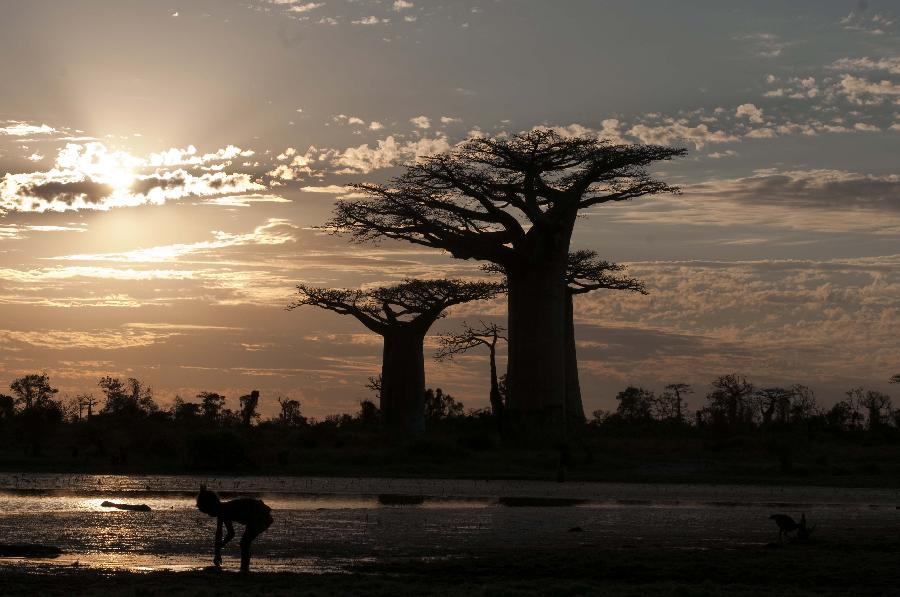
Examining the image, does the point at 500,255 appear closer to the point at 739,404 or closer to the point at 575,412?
the point at 575,412

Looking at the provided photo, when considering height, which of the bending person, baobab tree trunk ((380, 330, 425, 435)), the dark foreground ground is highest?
baobab tree trunk ((380, 330, 425, 435))

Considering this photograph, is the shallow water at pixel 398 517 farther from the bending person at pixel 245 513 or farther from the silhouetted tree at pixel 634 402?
the silhouetted tree at pixel 634 402

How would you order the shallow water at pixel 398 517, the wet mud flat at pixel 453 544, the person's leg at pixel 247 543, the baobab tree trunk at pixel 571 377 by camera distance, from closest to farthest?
the wet mud flat at pixel 453 544 < the person's leg at pixel 247 543 < the shallow water at pixel 398 517 < the baobab tree trunk at pixel 571 377

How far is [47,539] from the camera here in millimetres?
13766

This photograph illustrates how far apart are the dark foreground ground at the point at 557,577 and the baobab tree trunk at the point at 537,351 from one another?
69.6ft

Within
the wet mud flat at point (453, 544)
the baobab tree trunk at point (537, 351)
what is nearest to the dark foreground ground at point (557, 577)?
the wet mud flat at point (453, 544)

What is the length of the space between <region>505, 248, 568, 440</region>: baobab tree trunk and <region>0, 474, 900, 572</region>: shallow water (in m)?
8.23

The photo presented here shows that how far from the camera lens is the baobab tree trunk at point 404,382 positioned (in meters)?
45.2

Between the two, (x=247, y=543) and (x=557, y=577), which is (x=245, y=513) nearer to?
(x=247, y=543)

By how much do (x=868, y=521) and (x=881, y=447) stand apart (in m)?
24.9

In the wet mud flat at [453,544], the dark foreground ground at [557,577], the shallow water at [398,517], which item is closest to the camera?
the dark foreground ground at [557,577]

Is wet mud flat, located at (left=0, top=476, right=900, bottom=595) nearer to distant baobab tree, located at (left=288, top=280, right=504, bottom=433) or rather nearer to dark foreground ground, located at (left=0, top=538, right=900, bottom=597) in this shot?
dark foreground ground, located at (left=0, top=538, right=900, bottom=597)

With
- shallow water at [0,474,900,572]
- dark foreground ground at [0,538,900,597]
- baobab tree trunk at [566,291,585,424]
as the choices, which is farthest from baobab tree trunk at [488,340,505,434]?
dark foreground ground at [0,538,900,597]

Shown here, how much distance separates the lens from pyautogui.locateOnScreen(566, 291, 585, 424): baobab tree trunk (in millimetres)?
42125
